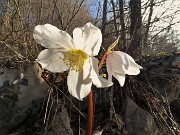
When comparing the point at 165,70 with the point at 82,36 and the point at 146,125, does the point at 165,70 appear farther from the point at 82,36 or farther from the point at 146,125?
the point at 82,36

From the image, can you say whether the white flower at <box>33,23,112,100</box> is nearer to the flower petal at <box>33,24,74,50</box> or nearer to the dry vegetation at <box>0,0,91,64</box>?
the flower petal at <box>33,24,74,50</box>

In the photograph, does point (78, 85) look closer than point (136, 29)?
Yes

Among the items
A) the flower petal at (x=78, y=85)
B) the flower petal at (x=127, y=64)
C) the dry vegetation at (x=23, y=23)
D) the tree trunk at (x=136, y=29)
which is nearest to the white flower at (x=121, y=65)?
the flower petal at (x=127, y=64)

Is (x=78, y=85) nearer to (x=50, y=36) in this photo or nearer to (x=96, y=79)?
(x=96, y=79)

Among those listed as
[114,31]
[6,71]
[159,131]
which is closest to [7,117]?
[6,71]

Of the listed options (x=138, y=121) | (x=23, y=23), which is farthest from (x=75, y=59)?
(x=23, y=23)

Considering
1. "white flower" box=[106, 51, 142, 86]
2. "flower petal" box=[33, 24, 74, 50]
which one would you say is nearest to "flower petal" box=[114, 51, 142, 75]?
"white flower" box=[106, 51, 142, 86]

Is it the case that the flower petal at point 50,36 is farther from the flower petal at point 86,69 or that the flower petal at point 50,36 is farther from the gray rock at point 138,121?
the gray rock at point 138,121
